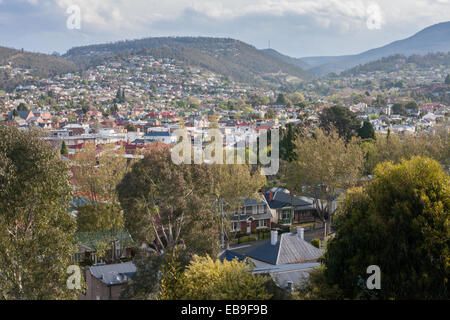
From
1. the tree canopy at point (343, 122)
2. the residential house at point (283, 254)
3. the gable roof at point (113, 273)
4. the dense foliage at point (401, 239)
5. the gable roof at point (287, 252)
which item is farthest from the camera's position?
the tree canopy at point (343, 122)

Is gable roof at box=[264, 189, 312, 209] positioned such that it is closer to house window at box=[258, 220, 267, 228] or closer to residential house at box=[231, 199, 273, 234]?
residential house at box=[231, 199, 273, 234]

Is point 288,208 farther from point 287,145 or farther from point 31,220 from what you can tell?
point 31,220

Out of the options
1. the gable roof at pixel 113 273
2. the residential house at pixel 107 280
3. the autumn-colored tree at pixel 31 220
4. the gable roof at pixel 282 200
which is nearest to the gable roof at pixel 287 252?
the gable roof at pixel 113 273

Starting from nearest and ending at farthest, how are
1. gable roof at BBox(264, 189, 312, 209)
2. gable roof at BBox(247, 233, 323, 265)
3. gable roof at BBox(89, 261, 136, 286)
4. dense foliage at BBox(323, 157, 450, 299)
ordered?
dense foliage at BBox(323, 157, 450, 299) < gable roof at BBox(89, 261, 136, 286) < gable roof at BBox(247, 233, 323, 265) < gable roof at BBox(264, 189, 312, 209)

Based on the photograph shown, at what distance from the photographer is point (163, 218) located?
17.2m

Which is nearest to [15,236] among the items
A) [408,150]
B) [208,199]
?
[208,199]

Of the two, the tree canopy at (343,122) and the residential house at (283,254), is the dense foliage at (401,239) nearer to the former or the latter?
the residential house at (283,254)

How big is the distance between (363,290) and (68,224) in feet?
24.8

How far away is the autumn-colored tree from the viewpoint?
11086 millimetres

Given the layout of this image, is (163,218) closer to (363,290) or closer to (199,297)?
(199,297)

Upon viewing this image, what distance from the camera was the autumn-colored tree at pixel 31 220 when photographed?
11.1 meters

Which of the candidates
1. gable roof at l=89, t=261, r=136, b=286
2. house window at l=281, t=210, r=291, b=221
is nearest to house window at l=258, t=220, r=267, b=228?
house window at l=281, t=210, r=291, b=221

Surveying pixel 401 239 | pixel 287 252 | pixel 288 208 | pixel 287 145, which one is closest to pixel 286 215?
pixel 288 208

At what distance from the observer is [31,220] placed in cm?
1179
